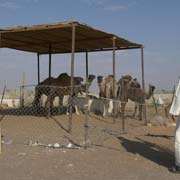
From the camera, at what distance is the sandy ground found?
27.7ft

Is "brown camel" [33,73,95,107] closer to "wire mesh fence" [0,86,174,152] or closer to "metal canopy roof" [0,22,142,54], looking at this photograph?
"wire mesh fence" [0,86,174,152]

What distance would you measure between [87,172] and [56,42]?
1177 centimetres

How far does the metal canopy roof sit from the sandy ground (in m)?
3.30

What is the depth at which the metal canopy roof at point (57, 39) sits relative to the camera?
598 inches

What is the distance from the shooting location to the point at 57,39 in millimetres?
18750

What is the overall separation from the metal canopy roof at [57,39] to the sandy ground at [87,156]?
3300mm

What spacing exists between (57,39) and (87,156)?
9348 millimetres

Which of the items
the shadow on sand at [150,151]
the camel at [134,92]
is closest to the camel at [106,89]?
the camel at [134,92]

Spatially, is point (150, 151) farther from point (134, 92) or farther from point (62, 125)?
point (134, 92)

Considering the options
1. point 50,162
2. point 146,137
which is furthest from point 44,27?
point 50,162

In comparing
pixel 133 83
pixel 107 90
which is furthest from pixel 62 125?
pixel 133 83

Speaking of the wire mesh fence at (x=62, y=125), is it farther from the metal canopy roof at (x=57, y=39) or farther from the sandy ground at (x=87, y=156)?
the metal canopy roof at (x=57, y=39)

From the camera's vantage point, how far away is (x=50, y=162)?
9531 mm

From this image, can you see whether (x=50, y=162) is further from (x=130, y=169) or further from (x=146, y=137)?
(x=146, y=137)
